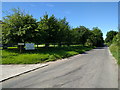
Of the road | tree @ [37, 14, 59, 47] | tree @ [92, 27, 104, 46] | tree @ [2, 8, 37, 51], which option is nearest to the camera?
the road

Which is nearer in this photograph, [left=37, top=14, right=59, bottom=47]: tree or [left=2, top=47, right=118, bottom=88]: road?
[left=2, top=47, right=118, bottom=88]: road

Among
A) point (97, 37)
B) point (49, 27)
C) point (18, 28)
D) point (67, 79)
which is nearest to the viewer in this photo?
point (67, 79)

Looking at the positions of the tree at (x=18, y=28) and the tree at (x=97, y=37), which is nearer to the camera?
the tree at (x=18, y=28)

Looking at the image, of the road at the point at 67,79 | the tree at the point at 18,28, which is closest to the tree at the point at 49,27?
the tree at the point at 18,28

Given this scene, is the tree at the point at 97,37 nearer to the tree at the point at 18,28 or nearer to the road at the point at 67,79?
the tree at the point at 18,28

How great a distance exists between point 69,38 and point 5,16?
15.7 meters

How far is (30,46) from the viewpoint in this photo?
13695mm

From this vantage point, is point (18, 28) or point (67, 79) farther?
point (18, 28)

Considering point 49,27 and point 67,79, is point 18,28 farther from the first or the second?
point 67,79

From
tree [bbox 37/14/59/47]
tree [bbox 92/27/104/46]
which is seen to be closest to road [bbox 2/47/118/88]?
tree [bbox 37/14/59/47]

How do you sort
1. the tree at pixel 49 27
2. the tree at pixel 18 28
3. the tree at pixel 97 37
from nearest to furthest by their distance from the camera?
the tree at pixel 18 28, the tree at pixel 49 27, the tree at pixel 97 37

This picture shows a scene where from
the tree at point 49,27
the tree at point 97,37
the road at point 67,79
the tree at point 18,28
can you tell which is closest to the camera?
the road at point 67,79

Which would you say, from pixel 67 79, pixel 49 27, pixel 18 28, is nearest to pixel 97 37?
pixel 49 27

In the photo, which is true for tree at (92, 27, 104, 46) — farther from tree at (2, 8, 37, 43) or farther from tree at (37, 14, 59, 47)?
tree at (2, 8, 37, 43)
